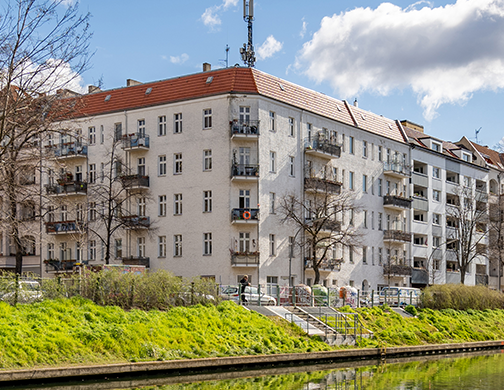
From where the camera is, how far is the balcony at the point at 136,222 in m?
58.3

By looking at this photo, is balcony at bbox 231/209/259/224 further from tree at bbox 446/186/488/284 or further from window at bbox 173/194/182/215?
tree at bbox 446/186/488/284

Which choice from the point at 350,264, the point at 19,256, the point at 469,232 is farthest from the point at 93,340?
the point at 469,232

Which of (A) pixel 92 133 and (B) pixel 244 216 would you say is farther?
(A) pixel 92 133

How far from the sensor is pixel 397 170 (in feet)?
240

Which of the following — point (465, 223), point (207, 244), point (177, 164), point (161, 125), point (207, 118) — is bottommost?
point (207, 244)

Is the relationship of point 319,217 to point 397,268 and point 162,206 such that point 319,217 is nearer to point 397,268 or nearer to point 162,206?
point 162,206

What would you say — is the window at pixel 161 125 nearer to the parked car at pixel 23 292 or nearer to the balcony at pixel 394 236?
the balcony at pixel 394 236

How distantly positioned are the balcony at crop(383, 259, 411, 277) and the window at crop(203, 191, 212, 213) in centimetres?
2090

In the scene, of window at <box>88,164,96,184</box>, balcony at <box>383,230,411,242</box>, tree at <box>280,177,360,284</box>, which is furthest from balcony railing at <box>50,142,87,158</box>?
balcony at <box>383,230,411,242</box>

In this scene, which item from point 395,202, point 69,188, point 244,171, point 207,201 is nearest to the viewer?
point 244,171

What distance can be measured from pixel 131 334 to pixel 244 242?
1160 inches

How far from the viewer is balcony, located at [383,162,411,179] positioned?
72.5 m

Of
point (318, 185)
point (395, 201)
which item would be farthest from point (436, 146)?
point (318, 185)

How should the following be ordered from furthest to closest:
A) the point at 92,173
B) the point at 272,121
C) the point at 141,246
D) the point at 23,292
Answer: the point at 92,173, the point at 141,246, the point at 272,121, the point at 23,292
